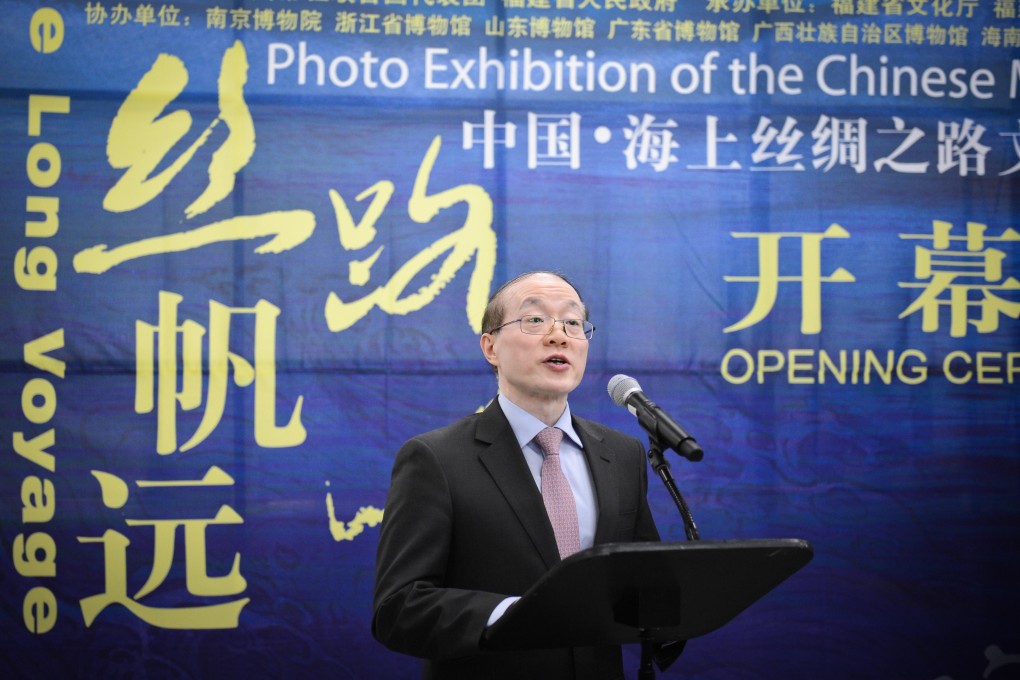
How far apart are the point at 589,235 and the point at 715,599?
179cm

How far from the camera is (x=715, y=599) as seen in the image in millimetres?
1159

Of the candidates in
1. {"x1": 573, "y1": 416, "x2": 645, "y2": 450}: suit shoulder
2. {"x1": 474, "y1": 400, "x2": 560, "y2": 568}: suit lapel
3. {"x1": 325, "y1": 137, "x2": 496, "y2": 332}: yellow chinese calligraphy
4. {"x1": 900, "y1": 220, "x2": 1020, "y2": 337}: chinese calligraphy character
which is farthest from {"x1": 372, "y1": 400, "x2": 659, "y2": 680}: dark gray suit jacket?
{"x1": 900, "y1": 220, "x2": 1020, "y2": 337}: chinese calligraphy character

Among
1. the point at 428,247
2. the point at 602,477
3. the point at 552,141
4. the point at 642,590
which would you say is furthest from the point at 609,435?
the point at 552,141

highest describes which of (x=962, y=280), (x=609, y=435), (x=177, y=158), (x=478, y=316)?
(x=177, y=158)

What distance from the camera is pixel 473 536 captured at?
4.79 ft

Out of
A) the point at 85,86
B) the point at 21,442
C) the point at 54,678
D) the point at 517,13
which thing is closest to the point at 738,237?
the point at 517,13

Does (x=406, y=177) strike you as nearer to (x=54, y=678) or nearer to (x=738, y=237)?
(x=738, y=237)

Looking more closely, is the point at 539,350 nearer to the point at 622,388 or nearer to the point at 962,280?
the point at 622,388

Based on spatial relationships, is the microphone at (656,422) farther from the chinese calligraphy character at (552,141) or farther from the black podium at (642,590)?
the chinese calligraphy character at (552,141)

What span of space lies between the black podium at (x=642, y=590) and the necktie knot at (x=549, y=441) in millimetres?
431

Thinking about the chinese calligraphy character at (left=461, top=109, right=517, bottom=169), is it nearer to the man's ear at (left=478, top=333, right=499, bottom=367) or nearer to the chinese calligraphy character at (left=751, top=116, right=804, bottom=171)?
the chinese calligraphy character at (left=751, top=116, right=804, bottom=171)

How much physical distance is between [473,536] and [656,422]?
37cm

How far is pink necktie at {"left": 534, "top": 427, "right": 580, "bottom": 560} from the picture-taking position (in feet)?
4.95

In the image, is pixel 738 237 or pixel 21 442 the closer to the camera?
pixel 21 442
